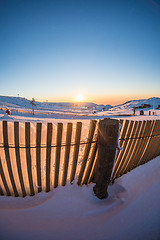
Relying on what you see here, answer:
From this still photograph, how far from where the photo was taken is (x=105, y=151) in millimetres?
1742

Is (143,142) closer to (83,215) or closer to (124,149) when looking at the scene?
(124,149)

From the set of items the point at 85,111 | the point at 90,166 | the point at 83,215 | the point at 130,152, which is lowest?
the point at 85,111

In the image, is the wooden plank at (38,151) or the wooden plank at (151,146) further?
the wooden plank at (151,146)

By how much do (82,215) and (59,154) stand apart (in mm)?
998

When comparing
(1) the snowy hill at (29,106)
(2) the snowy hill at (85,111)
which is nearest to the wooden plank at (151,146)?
(2) the snowy hill at (85,111)

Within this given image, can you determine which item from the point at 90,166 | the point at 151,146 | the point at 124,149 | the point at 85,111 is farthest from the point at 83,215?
the point at 85,111

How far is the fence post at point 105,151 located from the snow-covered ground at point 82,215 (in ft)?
0.83

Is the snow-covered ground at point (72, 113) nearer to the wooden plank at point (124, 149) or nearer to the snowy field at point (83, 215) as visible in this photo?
the snowy field at point (83, 215)

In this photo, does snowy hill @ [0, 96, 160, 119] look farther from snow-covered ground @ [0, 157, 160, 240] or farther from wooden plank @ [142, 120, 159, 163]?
snow-covered ground @ [0, 157, 160, 240]

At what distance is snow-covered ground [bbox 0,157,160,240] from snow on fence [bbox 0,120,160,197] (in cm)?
20

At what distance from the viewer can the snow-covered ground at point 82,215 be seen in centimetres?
143

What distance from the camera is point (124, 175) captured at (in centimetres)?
250

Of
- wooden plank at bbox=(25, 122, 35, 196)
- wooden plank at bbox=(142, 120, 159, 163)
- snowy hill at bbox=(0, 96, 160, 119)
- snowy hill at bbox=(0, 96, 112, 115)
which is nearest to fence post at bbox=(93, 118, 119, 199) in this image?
wooden plank at bbox=(25, 122, 35, 196)

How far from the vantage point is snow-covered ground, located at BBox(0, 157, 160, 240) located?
1.43m
